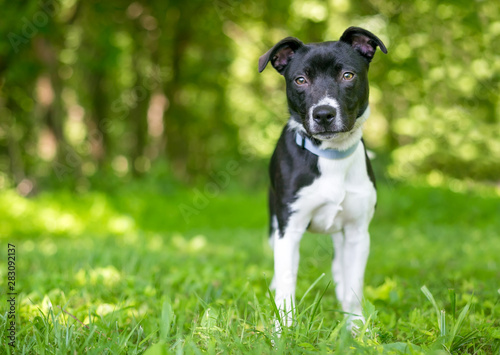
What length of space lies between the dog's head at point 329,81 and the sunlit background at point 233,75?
5383 millimetres

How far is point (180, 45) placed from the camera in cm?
1480

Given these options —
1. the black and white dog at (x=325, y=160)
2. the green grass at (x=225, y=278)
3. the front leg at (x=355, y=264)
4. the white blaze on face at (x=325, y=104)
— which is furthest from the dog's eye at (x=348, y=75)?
the green grass at (x=225, y=278)

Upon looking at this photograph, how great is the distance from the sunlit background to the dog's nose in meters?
5.83

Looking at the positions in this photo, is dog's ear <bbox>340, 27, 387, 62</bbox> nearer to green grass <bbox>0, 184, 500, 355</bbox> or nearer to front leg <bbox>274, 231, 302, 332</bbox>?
front leg <bbox>274, 231, 302, 332</bbox>

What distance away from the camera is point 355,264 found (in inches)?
128

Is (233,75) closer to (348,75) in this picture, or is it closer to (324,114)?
(348,75)

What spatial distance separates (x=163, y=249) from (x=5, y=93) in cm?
881

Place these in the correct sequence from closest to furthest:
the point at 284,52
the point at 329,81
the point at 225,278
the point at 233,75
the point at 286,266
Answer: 1. the point at 329,81
2. the point at 286,266
3. the point at 284,52
4. the point at 225,278
5. the point at 233,75

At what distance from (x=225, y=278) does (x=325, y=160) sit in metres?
1.52

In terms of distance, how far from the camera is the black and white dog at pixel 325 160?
2.95 m

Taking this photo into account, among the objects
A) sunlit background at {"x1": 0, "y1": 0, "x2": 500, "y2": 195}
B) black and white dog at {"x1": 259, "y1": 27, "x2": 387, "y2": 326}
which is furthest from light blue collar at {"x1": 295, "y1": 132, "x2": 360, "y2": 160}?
sunlit background at {"x1": 0, "y1": 0, "x2": 500, "y2": 195}

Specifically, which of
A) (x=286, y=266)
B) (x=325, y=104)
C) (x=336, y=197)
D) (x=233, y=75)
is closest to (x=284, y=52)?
(x=325, y=104)

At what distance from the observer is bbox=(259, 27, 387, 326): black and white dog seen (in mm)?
2953

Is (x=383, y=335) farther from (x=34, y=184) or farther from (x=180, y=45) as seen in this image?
(x=180, y=45)
